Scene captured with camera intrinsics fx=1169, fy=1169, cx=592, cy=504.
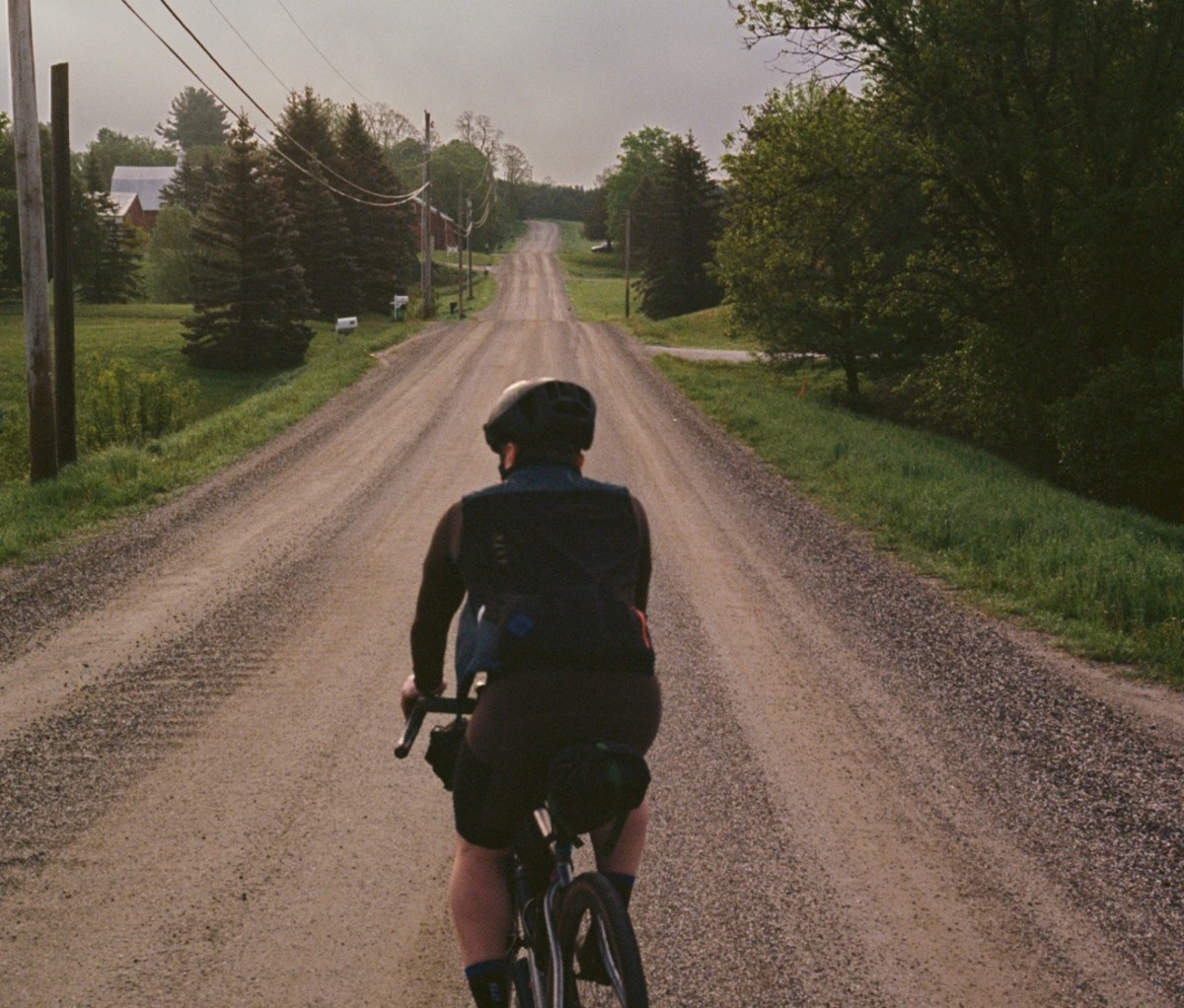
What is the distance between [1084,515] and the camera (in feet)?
44.9

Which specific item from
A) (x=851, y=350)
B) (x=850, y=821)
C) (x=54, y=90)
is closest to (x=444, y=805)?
(x=850, y=821)

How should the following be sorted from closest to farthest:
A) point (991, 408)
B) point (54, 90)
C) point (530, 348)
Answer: point (54, 90) → point (991, 408) → point (530, 348)

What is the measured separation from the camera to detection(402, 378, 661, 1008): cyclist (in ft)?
8.57

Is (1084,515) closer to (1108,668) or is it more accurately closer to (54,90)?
(1108,668)

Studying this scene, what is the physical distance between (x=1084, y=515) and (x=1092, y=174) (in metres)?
10.6

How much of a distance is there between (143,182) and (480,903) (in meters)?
144

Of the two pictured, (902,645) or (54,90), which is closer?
(902,645)

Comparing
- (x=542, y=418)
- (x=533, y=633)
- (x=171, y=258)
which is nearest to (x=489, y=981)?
(x=533, y=633)

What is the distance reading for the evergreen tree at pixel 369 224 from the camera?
55375 millimetres

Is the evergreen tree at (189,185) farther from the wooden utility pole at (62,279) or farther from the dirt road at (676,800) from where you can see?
the dirt road at (676,800)

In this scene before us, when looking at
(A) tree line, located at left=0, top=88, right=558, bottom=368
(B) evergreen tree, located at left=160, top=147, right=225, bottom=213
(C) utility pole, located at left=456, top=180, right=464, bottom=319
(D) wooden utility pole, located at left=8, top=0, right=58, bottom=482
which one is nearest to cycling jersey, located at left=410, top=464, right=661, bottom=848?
(D) wooden utility pole, located at left=8, top=0, right=58, bottom=482

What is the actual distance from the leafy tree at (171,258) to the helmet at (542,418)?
65060mm

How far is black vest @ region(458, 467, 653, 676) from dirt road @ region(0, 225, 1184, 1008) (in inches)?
66.3

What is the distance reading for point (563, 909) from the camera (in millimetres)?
2721
